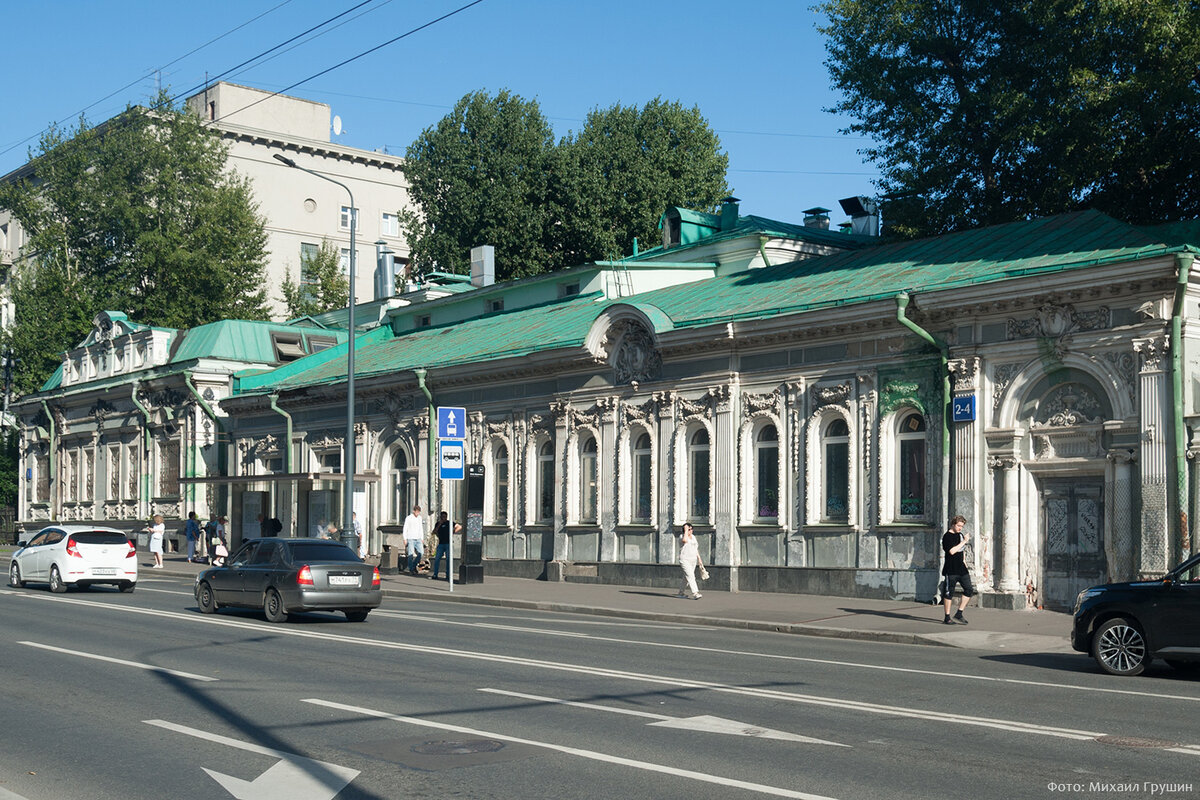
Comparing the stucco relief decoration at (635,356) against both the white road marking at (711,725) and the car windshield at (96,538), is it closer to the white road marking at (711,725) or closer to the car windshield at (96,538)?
the car windshield at (96,538)

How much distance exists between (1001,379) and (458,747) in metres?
15.9

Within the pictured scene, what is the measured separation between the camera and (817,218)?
45.2 meters

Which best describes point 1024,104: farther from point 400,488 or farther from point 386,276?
point 386,276

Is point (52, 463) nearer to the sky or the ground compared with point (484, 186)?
nearer to the ground

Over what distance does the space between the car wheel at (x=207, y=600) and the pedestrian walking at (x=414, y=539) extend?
34.4 ft

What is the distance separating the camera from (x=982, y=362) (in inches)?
914

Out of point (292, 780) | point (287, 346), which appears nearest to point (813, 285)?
point (292, 780)

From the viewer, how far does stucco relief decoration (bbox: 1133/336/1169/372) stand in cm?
2059

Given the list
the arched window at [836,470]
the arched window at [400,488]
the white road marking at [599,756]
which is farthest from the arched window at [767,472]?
the white road marking at [599,756]

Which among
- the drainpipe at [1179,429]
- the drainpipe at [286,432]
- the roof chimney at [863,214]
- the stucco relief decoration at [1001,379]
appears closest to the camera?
the drainpipe at [1179,429]

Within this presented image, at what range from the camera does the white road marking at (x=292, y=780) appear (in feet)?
26.1

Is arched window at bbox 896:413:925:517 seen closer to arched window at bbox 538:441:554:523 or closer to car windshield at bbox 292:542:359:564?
car windshield at bbox 292:542:359:564

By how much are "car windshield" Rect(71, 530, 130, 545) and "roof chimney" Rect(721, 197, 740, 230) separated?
807 inches

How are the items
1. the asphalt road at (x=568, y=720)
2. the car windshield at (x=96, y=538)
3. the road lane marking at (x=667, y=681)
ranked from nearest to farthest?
the asphalt road at (x=568, y=720)
the road lane marking at (x=667, y=681)
the car windshield at (x=96, y=538)
